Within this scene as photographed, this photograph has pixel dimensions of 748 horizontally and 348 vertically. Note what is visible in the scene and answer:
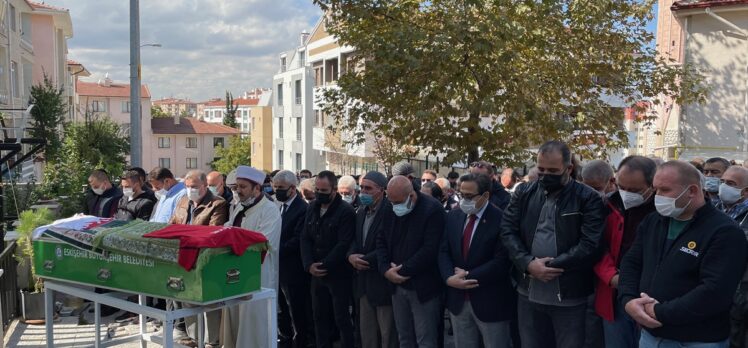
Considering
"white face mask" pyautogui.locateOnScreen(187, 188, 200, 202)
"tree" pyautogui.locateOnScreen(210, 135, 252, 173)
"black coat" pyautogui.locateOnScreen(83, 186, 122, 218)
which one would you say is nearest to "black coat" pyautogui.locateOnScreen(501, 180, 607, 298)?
"white face mask" pyautogui.locateOnScreen(187, 188, 200, 202)

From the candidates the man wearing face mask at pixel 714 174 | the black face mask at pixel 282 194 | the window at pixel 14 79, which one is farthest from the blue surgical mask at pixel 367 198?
the window at pixel 14 79

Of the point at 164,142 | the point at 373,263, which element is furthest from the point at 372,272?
the point at 164,142

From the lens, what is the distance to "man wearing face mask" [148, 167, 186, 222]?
803 centimetres

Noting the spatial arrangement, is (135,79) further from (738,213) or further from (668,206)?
(668,206)

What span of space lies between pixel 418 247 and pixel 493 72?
212 inches

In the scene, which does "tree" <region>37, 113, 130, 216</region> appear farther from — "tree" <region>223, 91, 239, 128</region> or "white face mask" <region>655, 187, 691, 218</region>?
"tree" <region>223, 91, 239, 128</region>

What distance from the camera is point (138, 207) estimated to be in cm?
852

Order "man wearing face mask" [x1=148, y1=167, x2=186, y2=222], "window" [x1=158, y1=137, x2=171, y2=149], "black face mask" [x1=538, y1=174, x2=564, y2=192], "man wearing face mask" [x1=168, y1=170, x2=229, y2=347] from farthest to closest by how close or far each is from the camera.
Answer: "window" [x1=158, y1=137, x2=171, y2=149]
"man wearing face mask" [x1=148, y1=167, x2=186, y2=222]
"man wearing face mask" [x1=168, y1=170, x2=229, y2=347]
"black face mask" [x1=538, y1=174, x2=564, y2=192]

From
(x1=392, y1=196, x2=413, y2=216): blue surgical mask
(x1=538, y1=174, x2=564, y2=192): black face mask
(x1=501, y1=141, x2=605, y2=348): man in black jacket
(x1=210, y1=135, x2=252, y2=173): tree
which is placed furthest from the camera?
(x1=210, y1=135, x2=252, y2=173): tree

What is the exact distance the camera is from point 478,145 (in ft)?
37.4

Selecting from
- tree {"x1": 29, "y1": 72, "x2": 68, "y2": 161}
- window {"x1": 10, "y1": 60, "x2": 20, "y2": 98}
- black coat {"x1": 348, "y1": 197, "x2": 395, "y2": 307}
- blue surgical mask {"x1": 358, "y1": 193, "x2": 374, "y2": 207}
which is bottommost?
black coat {"x1": 348, "y1": 197, "x2": 395, "y2": 307}

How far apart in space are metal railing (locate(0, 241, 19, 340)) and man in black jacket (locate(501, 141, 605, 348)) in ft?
19.7

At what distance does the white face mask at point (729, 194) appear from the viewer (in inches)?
202

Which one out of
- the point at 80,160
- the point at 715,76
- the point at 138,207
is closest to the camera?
the point at 138,207
